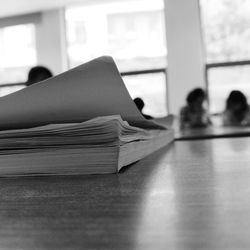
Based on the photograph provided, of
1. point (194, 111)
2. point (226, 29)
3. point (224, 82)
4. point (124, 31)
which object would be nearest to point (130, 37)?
point (124, 31)

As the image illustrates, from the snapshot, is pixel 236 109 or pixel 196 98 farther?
pixel 196 98

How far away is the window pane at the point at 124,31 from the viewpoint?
235 inches

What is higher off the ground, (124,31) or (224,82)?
(124,31)

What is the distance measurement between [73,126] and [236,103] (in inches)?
148

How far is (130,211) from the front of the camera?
22 centimetres

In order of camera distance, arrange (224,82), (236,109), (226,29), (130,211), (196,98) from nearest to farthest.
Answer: (130,211) < (236,109) < (196,98) < (226,29) < (224,82)

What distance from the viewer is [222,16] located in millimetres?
5688

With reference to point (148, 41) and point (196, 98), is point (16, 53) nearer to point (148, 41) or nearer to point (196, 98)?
point (148, 41)

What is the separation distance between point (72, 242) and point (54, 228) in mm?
26

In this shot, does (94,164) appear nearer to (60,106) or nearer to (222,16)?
(60,106)

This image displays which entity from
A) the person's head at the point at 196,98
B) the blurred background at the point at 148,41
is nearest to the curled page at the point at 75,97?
the person's head at the point at 196,98

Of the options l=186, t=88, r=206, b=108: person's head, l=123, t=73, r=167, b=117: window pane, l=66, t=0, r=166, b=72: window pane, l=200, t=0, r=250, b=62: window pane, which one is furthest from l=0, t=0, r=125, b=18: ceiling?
→ l=186, t=88, r=206, b=108: person's head

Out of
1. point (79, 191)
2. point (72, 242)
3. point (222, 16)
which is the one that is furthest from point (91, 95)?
point (222, 16)

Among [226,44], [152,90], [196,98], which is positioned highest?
[226,44]
